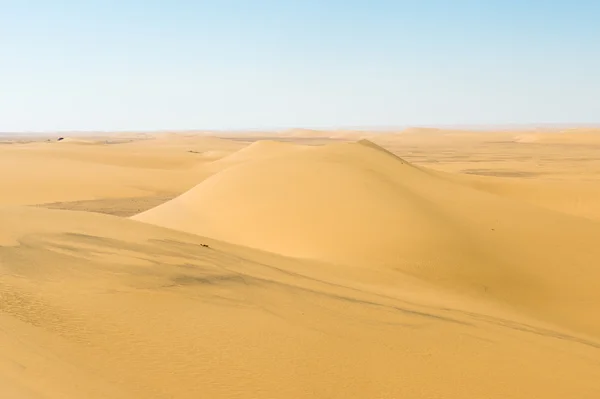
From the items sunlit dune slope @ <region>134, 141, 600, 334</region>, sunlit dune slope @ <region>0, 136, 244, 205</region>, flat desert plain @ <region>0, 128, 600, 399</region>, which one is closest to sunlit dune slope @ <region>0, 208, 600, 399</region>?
flat desert plain @ <region>0, 128, 600, 399</region>

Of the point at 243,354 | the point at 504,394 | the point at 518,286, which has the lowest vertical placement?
the point at 518,286

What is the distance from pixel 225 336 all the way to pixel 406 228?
775cm

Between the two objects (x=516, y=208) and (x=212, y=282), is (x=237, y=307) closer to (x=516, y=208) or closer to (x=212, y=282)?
(x=212, y=282)

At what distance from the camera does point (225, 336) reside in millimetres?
4551

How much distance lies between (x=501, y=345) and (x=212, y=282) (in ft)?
9.53

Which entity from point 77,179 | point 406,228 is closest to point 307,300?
point 406,228

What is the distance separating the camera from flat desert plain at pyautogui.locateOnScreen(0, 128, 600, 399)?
3.98 m

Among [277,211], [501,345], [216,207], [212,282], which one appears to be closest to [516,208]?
[277,211]

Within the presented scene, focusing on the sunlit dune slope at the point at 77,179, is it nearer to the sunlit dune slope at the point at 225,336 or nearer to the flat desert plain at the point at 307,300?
the flat desert plain at the point at 307,300

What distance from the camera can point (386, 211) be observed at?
496 inches

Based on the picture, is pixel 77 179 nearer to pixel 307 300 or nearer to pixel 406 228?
pixel 406 228

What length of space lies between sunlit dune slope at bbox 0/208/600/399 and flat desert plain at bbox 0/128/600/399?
0.02 m

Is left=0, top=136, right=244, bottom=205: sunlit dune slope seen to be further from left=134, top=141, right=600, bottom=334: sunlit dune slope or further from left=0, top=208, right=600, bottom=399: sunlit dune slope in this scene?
left=0, top=208, right=600, bottom=399: sunlit dune slope

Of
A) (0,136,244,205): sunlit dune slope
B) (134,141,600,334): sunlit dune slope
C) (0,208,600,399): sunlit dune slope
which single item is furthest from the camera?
(0,136,244,205): sunlit dune slope
